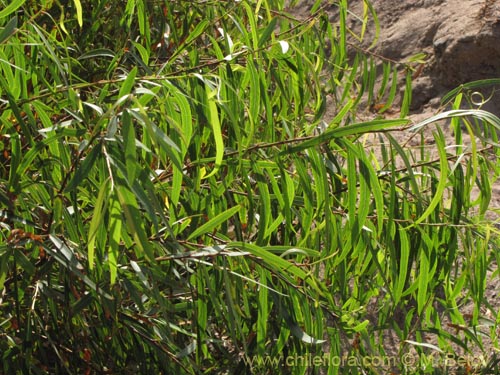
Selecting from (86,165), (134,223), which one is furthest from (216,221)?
(134,223)

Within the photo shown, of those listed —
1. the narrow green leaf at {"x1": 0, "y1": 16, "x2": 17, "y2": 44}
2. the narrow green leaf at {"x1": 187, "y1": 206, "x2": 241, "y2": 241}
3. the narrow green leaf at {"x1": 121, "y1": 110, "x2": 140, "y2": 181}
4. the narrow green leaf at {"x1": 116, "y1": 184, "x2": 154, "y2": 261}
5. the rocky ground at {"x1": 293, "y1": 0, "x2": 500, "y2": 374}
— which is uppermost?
the narrow green leaf at {"x1": 0, "y1": 16, "x2": 17, "y2": 44}

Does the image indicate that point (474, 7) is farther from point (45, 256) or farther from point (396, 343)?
point (45, 256)

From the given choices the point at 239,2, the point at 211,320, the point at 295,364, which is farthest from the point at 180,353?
the point at 239,2

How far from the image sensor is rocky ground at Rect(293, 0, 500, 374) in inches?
105

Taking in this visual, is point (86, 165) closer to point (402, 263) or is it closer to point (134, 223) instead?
point (134, 223)

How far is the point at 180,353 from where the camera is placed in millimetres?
1434

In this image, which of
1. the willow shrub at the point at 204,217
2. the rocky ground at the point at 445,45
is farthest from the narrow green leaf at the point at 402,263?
the rocky ground at the point at 445,45

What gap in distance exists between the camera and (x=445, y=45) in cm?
276

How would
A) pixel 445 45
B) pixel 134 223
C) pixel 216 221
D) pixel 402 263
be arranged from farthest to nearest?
pixel 445 45 < pixel 402 263 < pixel 216 221 < pixel 134 223

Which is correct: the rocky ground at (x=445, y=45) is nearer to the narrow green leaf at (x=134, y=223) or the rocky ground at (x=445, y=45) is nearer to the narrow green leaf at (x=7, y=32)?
the narrow green leaf at (x=7, y=32)

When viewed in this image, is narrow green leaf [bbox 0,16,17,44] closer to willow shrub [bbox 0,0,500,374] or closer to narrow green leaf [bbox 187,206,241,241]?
willow shrub [bbox 0,0,500,374]

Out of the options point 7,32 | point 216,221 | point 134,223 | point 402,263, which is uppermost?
point 7,32

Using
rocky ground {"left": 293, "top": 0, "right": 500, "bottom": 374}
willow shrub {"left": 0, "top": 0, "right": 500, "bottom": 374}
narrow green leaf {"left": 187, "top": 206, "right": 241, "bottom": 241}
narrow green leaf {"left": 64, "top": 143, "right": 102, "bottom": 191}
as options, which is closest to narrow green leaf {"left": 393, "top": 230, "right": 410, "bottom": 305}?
willow shrub {"left": 0, "top": 0, "right": 500, "bottom": 374}

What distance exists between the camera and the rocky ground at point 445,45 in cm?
267
